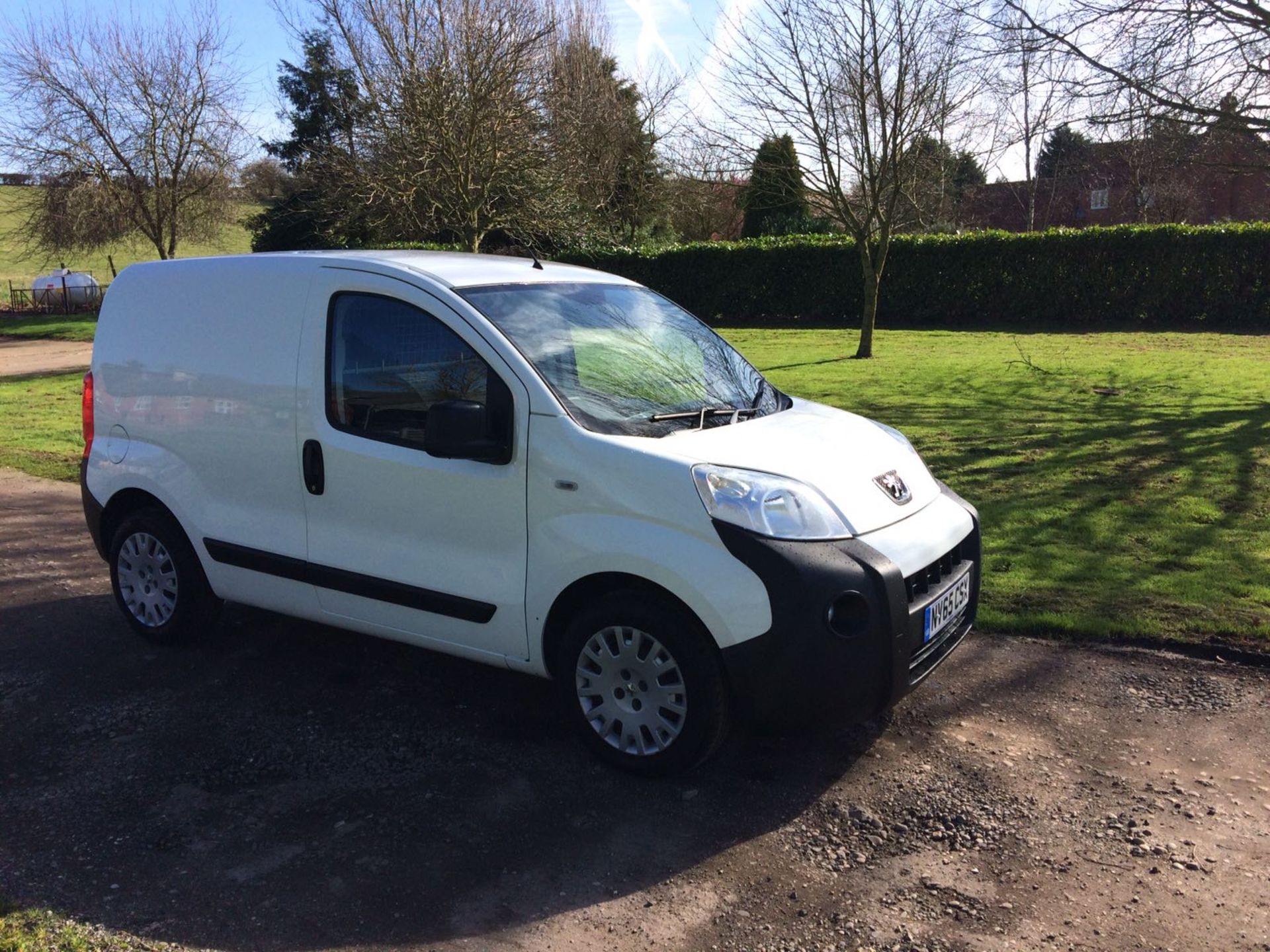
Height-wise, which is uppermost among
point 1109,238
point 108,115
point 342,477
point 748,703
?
point 108,115

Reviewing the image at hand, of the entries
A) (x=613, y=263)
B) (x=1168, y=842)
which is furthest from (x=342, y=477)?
(x=613, y=263)

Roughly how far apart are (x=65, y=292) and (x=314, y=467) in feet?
124

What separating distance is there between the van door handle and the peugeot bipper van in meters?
0.01

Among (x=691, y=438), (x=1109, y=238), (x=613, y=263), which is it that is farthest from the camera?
(x=613, y=263)

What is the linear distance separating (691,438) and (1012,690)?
1.95 metres

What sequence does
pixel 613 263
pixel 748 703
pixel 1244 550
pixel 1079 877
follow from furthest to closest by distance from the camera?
pixel 613 263 < pixel 1244 550 < pixel 748 703 < pixel 1079 877

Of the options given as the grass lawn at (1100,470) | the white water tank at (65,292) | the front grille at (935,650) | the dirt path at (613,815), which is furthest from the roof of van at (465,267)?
the white water tank at (65,292)

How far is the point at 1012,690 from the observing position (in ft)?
15.0

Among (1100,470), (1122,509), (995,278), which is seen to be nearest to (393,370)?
(1122,509)

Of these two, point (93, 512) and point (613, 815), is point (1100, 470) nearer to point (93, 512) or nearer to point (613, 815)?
point (613, 815)

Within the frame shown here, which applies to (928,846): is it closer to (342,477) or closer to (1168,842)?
(1168,842)

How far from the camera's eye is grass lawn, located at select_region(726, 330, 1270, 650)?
552 cm

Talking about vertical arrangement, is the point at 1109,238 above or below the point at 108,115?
below

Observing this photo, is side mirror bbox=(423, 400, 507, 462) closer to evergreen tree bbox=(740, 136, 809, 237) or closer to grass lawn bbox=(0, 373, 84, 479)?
grass lawn bbox=(0, 373, 84, 479)
